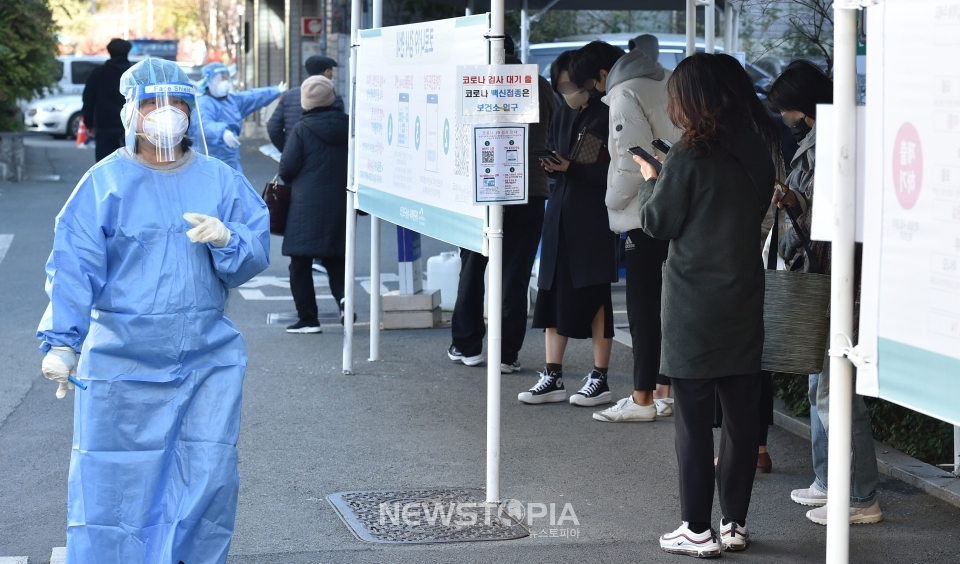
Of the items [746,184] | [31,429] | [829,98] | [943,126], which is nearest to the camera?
[943,126]

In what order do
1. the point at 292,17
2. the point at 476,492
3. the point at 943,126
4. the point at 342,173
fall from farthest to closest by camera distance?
the point at 292,17 → the point at 342,173 → the point at 476,492 → the point at 943,126

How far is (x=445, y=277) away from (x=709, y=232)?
550cm

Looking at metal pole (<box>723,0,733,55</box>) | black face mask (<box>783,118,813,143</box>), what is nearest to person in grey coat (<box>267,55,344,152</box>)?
metal pole (<box>723,0,733,55</box>)

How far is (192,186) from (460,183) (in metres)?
1.67

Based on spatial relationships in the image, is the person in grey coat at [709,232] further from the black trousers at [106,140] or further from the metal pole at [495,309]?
the black trousers at [106,140]

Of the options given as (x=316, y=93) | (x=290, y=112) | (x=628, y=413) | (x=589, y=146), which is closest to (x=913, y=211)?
(x=589, y=146)

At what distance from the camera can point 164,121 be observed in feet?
12.3

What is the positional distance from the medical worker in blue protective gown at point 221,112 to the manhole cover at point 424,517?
5834 mm

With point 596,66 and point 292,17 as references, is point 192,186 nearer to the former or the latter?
point 596,66

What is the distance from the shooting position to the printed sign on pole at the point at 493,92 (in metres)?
4.79

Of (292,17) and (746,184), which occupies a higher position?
(292,17)

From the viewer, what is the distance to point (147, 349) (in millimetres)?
3707

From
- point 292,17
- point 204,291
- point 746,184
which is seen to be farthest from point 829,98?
point 292,17

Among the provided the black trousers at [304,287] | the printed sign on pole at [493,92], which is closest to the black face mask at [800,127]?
the printed sign on pole at [493,92]
